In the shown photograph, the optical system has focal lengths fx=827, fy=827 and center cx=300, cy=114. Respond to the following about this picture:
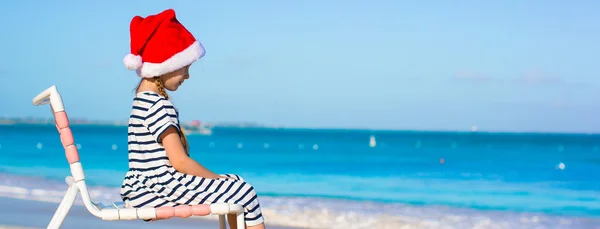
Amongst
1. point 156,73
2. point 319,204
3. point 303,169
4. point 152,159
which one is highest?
point 303,169

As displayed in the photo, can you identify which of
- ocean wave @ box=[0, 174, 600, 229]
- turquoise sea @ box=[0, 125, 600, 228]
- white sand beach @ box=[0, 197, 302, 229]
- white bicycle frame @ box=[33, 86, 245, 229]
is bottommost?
white bicycle frame @ box=[33, 86, 245, 229]

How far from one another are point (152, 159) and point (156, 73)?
291 millimetres

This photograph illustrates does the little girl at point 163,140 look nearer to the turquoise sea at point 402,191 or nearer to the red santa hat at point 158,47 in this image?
the red santa hat at point 158,47

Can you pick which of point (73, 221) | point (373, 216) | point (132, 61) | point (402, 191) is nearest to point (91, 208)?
point (132, 61)

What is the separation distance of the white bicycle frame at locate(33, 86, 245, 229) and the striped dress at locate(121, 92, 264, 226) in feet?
0.20

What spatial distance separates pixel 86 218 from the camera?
19.5 feet

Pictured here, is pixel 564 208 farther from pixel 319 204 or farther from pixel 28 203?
pixel 28 203

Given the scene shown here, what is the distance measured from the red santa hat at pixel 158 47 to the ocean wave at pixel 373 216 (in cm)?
296

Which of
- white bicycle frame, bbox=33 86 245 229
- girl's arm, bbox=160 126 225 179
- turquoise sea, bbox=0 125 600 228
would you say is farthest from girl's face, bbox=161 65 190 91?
turquoise sea, bbox=0 125 600 228

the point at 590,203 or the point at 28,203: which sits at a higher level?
the point at 590,203

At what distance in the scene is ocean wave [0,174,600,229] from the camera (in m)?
6.52

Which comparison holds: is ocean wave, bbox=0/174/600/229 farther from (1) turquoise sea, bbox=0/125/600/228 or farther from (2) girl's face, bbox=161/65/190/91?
(2) girl's face, bbox=161/65/190/91

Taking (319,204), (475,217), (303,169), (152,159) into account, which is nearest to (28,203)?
(319,204)

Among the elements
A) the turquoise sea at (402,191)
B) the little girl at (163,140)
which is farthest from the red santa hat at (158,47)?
the turquoise sea at (402,191)
